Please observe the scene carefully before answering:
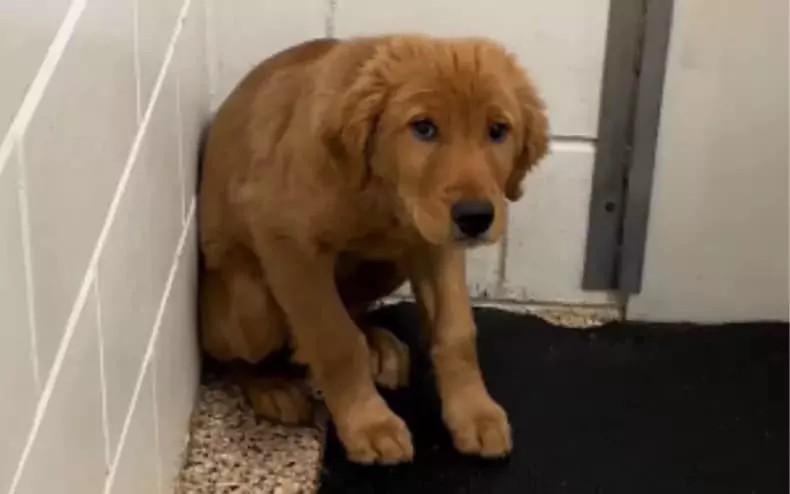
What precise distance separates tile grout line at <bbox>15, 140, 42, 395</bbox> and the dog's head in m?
0.55

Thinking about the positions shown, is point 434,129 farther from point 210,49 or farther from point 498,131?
point 210,49

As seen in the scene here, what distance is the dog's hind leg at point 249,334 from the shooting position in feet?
5.44

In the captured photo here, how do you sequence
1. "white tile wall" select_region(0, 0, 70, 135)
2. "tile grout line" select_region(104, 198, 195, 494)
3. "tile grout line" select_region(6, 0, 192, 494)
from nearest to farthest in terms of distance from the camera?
"white tile wall" select_region(0, 0, 70, 135), "tile grout line" select_region(6, 0, 192, 494), "tile grout line" select_region(104, 198, 195, 494)

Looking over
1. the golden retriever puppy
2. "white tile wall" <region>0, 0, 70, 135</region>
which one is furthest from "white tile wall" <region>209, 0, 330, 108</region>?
"white tile wall" <region>0, 0, 70, 135</region>

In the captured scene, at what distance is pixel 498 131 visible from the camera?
56.7 inches

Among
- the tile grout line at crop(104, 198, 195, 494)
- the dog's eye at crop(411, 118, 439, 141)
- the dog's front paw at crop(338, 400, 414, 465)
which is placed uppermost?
the dog's eye at crop(411, 118, 439, 141)

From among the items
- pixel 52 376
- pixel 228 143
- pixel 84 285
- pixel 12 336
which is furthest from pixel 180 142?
pixel 12 336

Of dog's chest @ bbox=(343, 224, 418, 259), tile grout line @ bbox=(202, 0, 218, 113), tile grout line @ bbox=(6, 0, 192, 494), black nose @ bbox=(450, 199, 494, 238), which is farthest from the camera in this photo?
tile grout line @ bbox=(202, 0, 218, 113)

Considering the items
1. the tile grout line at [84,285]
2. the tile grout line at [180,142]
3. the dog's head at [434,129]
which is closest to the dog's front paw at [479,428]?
the dog's head at [434,129]

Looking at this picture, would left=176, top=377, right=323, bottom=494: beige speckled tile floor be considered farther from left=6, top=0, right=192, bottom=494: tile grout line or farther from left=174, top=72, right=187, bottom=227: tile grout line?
left=6, top=0, right=192, bottom=494: tile grout line

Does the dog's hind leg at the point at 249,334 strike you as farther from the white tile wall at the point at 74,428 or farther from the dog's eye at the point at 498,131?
the white tile wall at the point at 74,428

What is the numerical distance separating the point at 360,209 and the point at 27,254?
0.62 m

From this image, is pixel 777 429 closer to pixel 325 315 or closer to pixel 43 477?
pixel 325 315

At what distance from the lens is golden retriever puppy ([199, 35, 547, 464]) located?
141 centimetres
